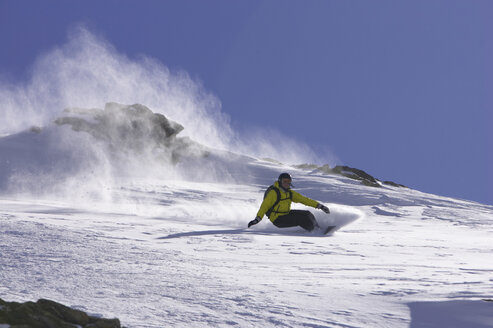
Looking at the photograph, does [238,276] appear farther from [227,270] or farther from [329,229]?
[329,229]

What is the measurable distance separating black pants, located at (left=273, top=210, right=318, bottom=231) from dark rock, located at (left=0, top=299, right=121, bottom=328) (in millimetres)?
7583

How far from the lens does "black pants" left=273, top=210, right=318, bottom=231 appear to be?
392 inches

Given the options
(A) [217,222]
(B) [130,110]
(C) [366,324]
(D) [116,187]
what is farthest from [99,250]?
(B) [130,110]

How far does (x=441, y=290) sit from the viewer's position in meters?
4.21

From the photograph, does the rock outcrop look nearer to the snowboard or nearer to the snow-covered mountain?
the snow-covered mountain

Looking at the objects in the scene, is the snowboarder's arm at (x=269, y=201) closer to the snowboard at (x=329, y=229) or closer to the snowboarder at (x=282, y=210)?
the snowboarder at (x=282, y=210)

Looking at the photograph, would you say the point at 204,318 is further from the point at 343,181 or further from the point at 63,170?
the point at 343,181

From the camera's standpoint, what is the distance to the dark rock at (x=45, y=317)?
2283mm

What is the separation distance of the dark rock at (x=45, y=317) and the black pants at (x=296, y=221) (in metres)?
7.58

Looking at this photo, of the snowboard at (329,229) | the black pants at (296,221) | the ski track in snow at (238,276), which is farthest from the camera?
the black pants at (296,221)

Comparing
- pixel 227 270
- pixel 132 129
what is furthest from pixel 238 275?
pixel 132 129

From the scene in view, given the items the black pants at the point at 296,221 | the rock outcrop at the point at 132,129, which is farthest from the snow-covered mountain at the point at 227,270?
the rock outcrop at the point at 132,129

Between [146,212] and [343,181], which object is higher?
[343,181]

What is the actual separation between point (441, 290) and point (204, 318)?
2401 millimetres
